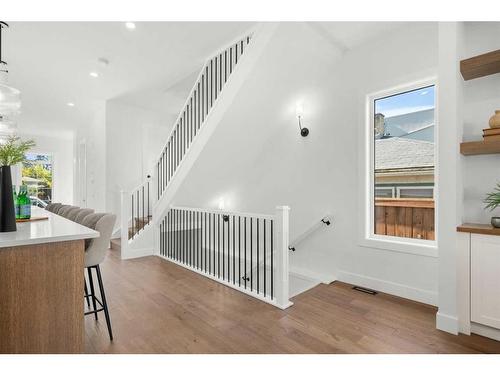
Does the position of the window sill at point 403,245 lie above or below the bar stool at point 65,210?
below

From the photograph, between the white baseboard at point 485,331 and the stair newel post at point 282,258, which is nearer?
the white baseboard at point 485,331

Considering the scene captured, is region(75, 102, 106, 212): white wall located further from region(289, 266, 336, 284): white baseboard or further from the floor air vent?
the floor air vent

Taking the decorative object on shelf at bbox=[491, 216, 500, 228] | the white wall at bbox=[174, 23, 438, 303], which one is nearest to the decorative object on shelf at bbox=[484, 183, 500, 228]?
the decorative object on shelf at bbox=[491, 216, 500, 228]

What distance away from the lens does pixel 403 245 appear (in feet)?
9.12

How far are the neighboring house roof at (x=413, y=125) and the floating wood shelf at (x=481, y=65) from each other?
66 cm

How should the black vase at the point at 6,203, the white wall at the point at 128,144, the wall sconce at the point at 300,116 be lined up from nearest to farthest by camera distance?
the black vase at the point at 6,203, the wall sconce at the point at 300,116, the white wall at the point at 128,144

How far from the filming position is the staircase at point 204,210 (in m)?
2.64

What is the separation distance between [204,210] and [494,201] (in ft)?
9.62

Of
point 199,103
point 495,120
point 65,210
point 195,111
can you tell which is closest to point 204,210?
point 195,111

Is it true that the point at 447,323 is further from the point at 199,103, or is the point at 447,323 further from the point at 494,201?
the point at 199,103

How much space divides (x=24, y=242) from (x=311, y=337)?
6.48 ft

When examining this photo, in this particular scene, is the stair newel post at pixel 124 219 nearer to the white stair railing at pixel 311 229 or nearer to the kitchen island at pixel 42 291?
the kitchen island at pixel 42 291

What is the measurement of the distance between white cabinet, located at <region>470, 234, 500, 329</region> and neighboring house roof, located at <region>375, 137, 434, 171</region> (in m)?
1.07

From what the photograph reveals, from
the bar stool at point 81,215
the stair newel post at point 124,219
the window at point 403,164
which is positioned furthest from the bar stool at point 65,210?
the window at point 403,164
